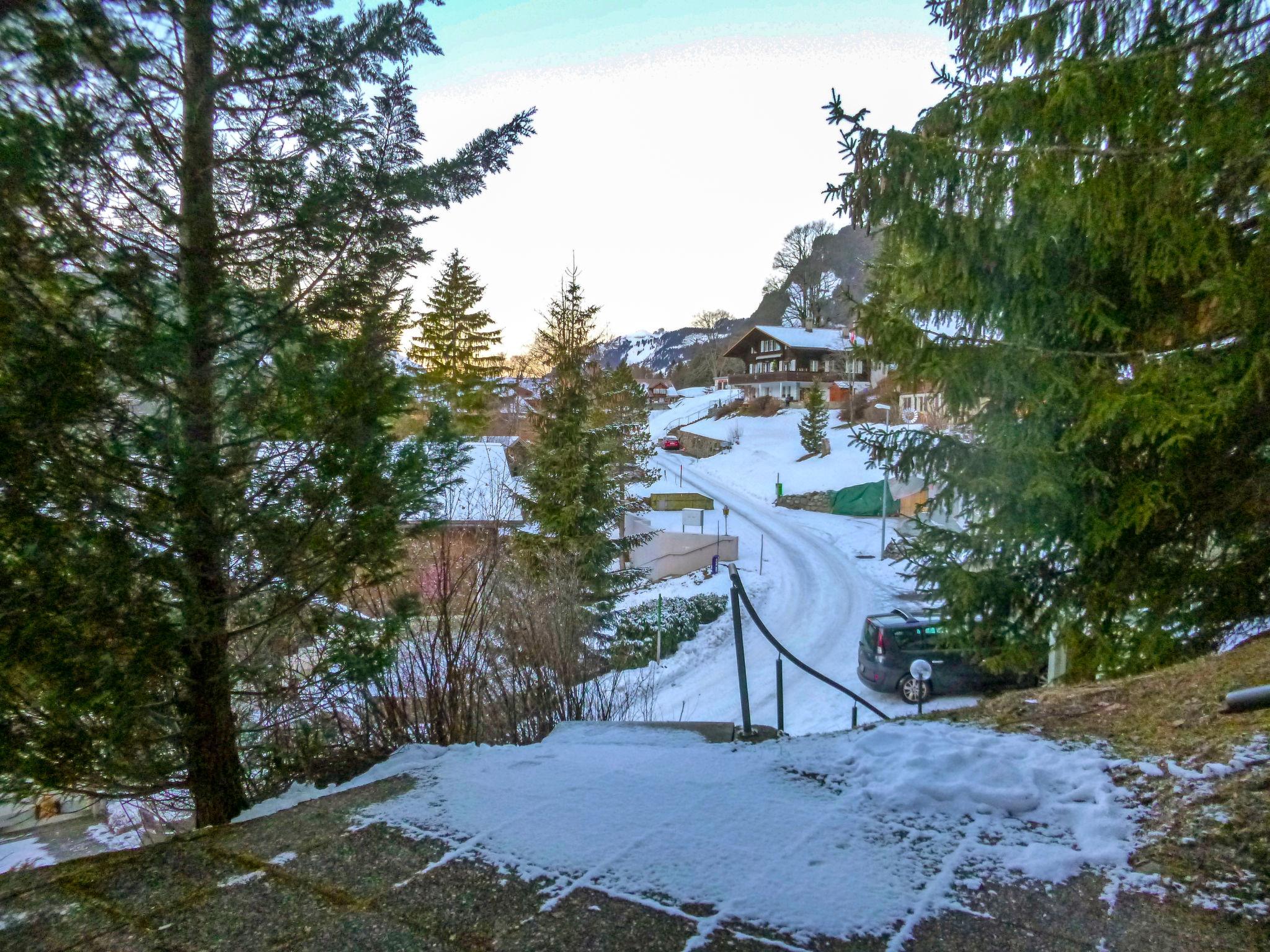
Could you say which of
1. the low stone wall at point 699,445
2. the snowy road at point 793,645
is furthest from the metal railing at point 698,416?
the snowy road at point 793,645

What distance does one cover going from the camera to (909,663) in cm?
1062

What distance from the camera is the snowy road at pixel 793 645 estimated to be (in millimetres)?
10484

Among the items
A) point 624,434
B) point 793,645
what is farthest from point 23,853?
point 624,434

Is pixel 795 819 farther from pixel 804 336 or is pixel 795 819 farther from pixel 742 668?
pixel 804 336

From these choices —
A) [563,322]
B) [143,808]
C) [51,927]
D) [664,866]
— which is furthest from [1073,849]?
[563,322]

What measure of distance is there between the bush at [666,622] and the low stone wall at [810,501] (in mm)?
11263

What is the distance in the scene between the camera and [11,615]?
2.51m

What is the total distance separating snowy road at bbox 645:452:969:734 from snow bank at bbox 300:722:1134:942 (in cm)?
438

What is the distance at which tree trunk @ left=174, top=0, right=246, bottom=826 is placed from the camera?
113 inches

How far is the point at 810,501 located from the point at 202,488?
1030 inches

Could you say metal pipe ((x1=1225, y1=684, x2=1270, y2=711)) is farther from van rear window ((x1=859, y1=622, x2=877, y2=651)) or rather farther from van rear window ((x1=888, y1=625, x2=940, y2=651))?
van rear window ((x1=859, y1=622, x2=877, y2=651))

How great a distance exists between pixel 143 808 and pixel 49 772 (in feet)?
6.66

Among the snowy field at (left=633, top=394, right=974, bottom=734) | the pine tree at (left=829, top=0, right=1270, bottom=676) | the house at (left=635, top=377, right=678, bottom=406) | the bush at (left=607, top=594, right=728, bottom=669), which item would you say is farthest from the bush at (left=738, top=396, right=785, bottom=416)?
the pine tree at (left=829, top=0, right=1270, bottom=676)

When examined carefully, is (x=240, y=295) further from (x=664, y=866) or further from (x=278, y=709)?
(x=664, y=866)
